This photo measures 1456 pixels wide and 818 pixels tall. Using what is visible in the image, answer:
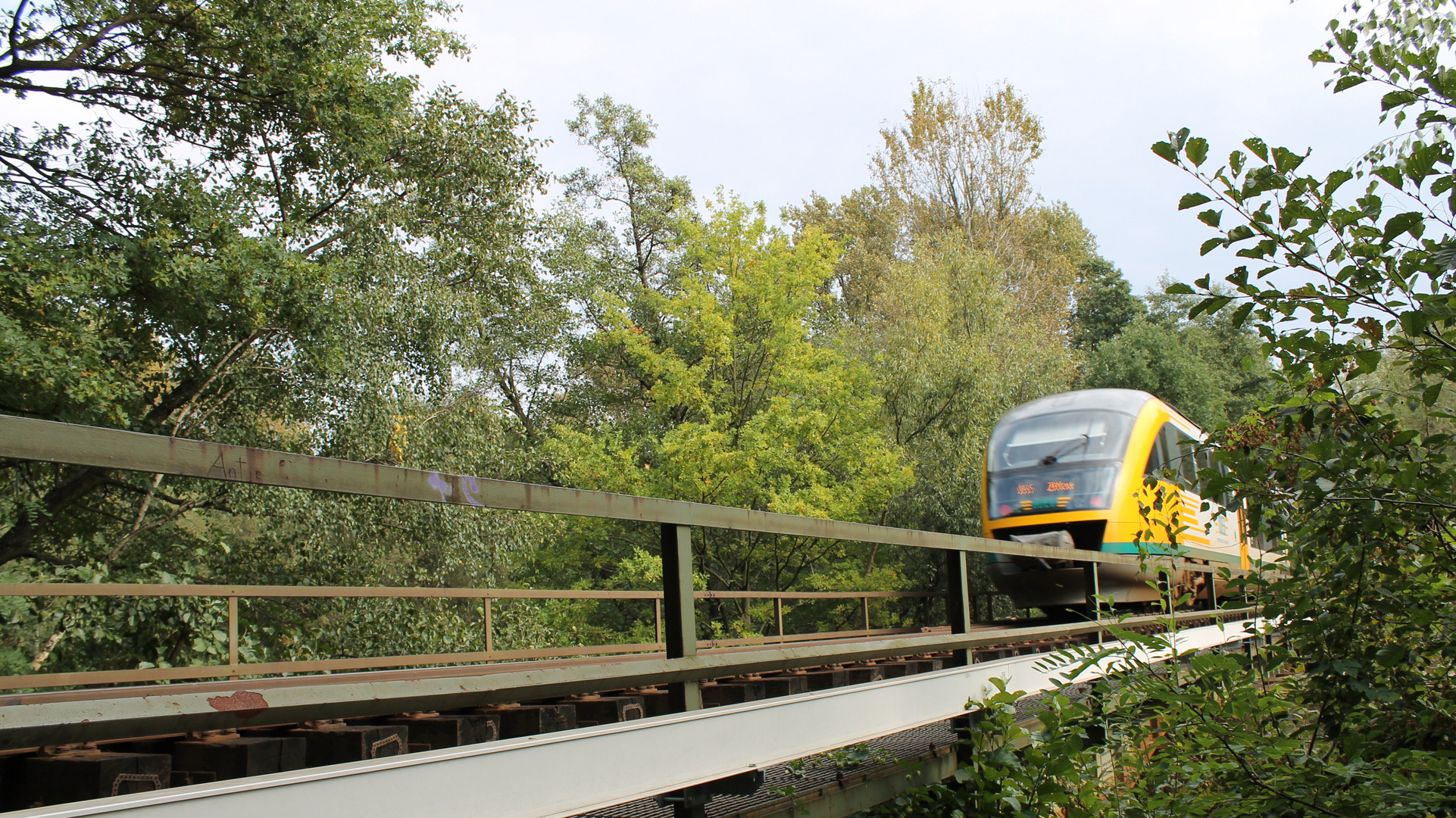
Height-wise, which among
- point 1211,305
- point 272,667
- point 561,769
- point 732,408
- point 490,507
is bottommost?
point 272,667

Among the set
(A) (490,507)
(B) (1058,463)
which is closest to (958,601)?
(A) (490,507)

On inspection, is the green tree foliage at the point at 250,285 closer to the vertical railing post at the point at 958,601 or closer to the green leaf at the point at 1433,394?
the vertical railing post at the point at 958,601

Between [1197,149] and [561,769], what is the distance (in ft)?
7.53

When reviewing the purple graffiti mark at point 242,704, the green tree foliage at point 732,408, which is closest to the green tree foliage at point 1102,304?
the green tree foliage at point 732,408

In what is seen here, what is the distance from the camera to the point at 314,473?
210 centimetres

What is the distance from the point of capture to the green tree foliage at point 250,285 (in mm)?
11031

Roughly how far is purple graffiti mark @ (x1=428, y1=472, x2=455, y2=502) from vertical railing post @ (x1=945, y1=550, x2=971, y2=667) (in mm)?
3177

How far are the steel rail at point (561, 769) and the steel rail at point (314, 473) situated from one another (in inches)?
21.4

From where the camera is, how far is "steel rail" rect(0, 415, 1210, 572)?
5.59ft

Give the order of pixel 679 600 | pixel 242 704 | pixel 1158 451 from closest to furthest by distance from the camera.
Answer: pixel 242 704
pixel 679 600
pixel 1158 451

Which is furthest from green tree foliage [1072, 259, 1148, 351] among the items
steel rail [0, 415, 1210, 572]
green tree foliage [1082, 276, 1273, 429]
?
steel rail [0, 415, 1210, 572]

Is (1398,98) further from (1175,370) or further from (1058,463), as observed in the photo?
(1175,370)

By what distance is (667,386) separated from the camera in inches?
851

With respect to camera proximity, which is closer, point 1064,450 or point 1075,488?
point 1075,488
